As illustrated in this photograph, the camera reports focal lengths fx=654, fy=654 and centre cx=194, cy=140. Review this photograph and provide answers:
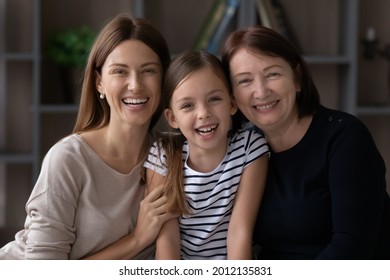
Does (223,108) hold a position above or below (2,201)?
above

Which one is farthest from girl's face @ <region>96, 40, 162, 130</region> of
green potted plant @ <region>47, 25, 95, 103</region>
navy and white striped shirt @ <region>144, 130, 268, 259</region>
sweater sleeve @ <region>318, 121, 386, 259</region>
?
green potted plant @ <region>47, 25, 95, 103</region>

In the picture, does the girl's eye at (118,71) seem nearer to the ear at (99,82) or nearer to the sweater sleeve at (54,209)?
the ear at (99,82)

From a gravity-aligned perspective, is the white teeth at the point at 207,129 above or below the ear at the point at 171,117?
below

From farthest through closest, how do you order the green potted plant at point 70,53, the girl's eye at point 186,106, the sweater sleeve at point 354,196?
the green potted plant at point 70,53, the girl's eye at point 186,106, the sweater sleeve at point 354,196

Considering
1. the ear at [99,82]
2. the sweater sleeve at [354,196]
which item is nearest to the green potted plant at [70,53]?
the ear at [99,82]

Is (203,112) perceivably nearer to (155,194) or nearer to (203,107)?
(203,107)

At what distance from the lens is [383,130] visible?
160 inches

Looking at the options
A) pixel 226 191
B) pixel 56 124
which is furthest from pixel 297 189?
pixel 56 124

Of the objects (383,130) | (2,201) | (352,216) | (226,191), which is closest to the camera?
(352,216)

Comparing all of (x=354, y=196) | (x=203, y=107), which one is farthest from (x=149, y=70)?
(x=354, y=196)

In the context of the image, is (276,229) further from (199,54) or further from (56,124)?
(56,124)

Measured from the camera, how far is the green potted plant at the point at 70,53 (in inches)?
141

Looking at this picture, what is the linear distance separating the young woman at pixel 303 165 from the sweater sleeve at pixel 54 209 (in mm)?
434
